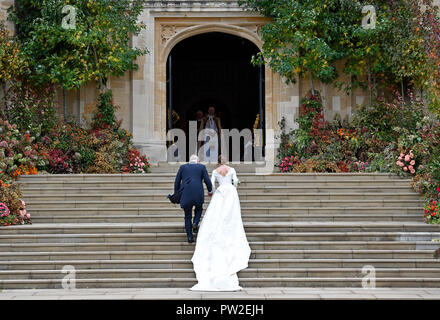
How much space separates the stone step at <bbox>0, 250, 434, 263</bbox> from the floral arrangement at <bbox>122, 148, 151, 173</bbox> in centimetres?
570

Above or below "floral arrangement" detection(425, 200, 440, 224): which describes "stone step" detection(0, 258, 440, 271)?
below

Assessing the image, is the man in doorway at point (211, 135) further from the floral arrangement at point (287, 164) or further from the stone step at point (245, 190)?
the stone step at point (245, 190)

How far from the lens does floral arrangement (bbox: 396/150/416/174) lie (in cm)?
1291

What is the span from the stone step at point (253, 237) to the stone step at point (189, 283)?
41.0 inches

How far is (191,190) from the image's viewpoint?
9.55 metres

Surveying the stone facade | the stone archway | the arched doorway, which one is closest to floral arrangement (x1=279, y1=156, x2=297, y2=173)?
the stone facade

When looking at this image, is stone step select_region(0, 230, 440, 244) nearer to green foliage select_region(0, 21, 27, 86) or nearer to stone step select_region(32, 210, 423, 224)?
stone step select_region(32, 210, 423, 224)

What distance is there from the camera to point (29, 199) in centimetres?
1208

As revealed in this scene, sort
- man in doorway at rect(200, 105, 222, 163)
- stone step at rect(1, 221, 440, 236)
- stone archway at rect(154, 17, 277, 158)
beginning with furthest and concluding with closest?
1. man in doorway at rect(200, 105, 222, 163)
2. stone archway at rect(154, 17, 277, 158)
3. stone step at rect(1, 221, 440, 236)

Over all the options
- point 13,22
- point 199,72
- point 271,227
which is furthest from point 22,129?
point 199,72

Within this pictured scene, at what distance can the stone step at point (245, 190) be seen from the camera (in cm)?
1230

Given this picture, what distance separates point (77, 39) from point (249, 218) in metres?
6.69

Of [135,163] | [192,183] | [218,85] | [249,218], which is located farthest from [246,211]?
[218,85]

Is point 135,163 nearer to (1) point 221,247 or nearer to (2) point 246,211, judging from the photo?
(2) point 246,211
